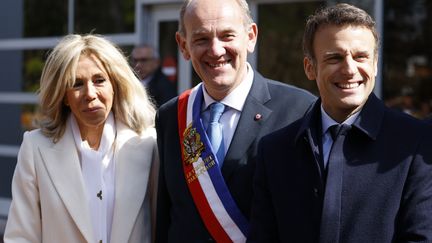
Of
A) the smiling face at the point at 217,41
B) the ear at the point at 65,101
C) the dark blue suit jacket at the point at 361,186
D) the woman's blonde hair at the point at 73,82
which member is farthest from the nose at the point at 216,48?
the ear at the point at 65,101

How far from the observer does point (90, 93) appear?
3.16m

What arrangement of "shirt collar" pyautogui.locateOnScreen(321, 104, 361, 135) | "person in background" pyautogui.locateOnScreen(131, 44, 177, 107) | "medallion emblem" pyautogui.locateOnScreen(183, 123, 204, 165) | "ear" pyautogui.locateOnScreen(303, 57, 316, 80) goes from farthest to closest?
"person in background" pyautogui.locateOnScreen(131, 44, 177, 107)
"medallion emblem" pyautogui.locateOnScreen(183, 123, 204, 165)
"ear" pyautogui.locateOnScreen(303, 57, 316, 80)
"shirt collar" pyautogui.locateOnScreen(321, 104, 361, 135)

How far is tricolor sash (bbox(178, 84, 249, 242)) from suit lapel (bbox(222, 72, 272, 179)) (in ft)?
0.20

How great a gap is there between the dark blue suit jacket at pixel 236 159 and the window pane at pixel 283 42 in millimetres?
4509

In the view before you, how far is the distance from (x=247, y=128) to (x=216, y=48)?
12.8 inches

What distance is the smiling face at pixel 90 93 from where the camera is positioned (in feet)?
10.4

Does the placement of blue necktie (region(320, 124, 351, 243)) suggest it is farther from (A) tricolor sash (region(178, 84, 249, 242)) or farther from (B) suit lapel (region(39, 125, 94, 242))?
(B) suit lapel (region(39, 125, 94, 242))

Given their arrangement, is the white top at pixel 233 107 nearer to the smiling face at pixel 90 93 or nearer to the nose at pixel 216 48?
the nose at pixel 216 48

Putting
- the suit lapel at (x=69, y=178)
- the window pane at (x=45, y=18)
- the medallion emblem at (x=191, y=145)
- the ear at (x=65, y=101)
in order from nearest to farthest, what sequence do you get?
the medallion emblem at (x=191, y=145) → the suit lapel at (x=69, y=178) → the ear at (x=65, y=101) → the window pane at (x=45, y=18)

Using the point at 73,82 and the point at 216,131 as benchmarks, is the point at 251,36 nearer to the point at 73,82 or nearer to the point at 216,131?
the point at 216,131

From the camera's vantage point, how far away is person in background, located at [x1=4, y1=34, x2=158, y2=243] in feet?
10.3

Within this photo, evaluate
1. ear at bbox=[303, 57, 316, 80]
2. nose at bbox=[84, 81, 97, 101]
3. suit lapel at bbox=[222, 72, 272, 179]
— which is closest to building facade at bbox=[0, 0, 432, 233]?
suit lapel at bbox=[222, 72, 272, 179]

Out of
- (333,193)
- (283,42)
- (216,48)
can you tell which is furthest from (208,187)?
(283,42)

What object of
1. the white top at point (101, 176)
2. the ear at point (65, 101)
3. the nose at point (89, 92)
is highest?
the nose at point (89, 92)
